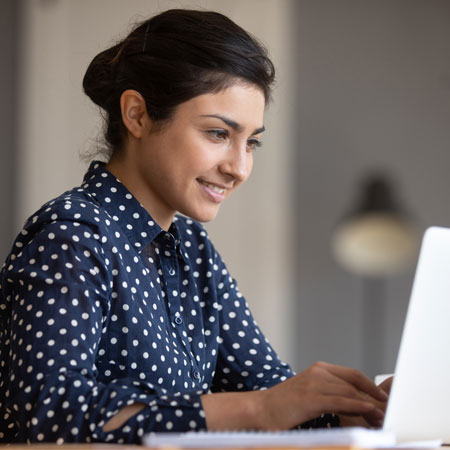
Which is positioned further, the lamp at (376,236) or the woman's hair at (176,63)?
the lamp at (376,236)

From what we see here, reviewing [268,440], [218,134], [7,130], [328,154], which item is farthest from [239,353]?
[328,154]

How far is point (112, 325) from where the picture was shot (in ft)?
4.38

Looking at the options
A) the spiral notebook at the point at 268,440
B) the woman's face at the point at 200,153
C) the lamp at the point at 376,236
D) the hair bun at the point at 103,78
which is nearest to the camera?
the spiral notebook at the point at 268,440

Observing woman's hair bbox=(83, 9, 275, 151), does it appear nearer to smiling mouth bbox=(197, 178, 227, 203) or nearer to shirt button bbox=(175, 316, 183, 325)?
smiling mouth bbox=(197, 178, 227, 203)

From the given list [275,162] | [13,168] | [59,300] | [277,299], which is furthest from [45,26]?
[59,300]

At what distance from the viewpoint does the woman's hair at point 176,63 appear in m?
1.47

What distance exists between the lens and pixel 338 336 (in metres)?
4.43

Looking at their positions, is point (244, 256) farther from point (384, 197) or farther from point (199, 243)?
point (199, 243)

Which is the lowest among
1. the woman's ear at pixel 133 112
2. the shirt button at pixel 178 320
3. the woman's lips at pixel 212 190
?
the shirt button at pixel 178 320

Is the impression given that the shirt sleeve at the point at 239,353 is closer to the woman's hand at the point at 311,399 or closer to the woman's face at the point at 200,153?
the woman's face at the point at 200,153

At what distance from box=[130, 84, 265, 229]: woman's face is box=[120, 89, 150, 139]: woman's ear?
0.02 meters

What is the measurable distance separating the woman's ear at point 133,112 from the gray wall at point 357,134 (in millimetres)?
2941

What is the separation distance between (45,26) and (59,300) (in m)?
3.06

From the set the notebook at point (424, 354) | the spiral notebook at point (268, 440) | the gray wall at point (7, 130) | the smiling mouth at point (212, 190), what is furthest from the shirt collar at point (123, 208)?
the gray wall at point (7, 130)
